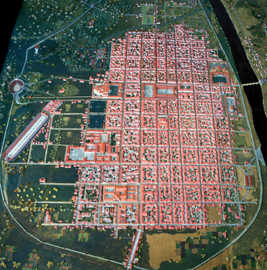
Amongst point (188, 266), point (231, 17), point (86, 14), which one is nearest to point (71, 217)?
point (188, 266)

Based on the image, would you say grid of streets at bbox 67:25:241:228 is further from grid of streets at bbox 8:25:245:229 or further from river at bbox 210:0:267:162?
river at bbox 210:0:267:162

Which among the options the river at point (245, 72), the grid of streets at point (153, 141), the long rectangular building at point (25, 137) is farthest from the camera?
the river at point (245, 72)

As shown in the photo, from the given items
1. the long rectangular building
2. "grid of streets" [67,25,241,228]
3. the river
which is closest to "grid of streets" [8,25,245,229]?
"grid of streets" [67,25,241,228]

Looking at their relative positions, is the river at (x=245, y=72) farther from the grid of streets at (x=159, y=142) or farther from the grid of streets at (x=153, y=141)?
the grid of streets at (x=159, y=142)

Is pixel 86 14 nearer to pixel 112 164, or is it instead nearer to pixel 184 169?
pixel 112 164

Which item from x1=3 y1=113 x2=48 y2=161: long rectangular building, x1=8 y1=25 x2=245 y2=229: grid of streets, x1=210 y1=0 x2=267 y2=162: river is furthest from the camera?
x1=210 y1=0 x2=267 y2=162: river

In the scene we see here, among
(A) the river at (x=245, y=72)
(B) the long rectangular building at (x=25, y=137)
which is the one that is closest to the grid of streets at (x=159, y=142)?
(A) the river at (x=245, y=72)

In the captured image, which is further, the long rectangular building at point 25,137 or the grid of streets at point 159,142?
the long rectangular building at point 25,137

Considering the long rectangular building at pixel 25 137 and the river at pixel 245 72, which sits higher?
the river at pixel 245 72

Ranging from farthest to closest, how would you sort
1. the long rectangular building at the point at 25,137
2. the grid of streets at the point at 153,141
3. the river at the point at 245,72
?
the river at the point at 245,72
the long rectangular building at the point at 25,137
the grid of streets at the point at 153,141
